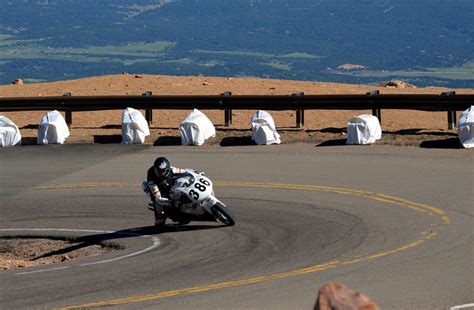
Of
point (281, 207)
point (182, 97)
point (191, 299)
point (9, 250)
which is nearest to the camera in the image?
point (191, 299)

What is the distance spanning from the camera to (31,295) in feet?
51.3

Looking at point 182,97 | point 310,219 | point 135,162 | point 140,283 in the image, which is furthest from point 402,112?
point 140,283

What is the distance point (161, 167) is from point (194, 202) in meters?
0.75

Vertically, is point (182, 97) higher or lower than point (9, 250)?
higher

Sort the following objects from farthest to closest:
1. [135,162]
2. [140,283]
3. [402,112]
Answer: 1. [402,112]
2. [135,162]
3. [140,283]

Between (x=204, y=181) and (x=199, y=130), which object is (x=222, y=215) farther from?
(x=199, y=130)

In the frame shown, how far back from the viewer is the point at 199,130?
1166 inches

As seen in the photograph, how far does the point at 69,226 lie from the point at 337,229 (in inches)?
183

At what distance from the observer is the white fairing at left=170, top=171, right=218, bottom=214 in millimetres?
19672

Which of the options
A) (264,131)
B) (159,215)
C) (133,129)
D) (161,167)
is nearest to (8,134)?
(133,129)

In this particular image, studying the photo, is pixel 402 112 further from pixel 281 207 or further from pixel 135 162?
pixel 281 207

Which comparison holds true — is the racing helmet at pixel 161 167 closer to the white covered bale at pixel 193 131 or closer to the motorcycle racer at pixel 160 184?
the motorcycle racer at pixel 160 184

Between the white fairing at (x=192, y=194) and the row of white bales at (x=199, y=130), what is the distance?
9098 millimetres

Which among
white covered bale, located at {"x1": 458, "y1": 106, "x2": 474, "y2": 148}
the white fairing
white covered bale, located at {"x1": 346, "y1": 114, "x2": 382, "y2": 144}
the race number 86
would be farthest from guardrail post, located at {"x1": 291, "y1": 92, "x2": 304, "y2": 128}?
the race number 86
